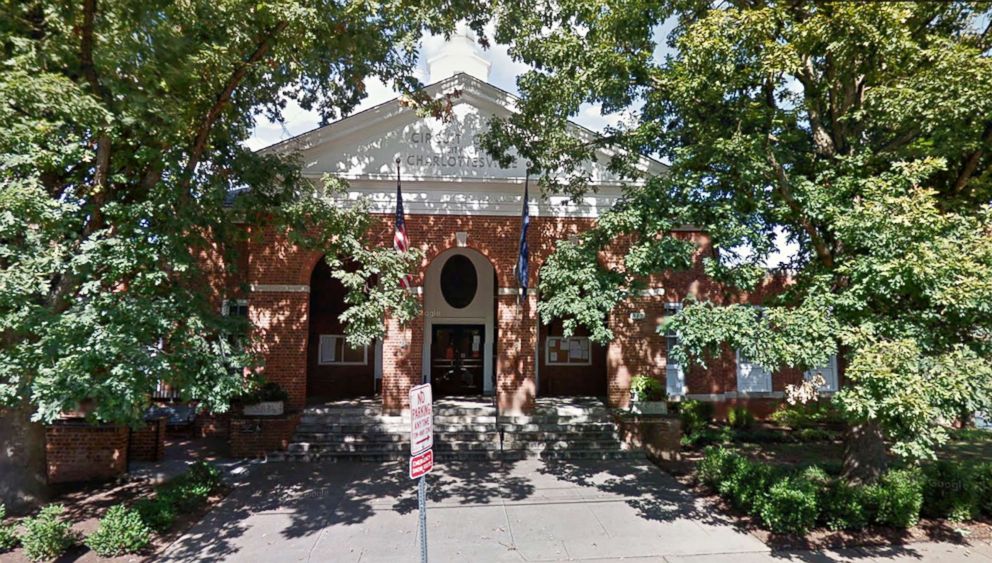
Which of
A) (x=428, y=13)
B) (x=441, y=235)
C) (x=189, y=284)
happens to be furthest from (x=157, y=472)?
(x=428, y=13)

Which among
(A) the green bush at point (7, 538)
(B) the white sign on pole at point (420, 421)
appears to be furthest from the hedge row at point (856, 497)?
(A) the green bush at point (7, 538)

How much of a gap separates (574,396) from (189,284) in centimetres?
1118

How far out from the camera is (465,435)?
11.5 m

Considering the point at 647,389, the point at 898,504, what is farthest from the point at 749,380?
the point at 898,504

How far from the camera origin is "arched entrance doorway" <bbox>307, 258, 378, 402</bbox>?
15.5m

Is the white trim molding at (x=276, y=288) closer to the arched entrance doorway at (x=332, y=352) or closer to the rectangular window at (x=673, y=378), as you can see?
the arched entrance doorway at (x=332, y=352)

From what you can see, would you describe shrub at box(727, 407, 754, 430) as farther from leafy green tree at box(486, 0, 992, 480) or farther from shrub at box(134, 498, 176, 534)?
shrub at box(134, 498, 176, 534)

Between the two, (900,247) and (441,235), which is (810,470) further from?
(441,235)

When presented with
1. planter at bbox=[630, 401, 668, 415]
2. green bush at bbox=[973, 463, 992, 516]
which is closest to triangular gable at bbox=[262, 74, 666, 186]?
planter at bbox=[630, 401, 668, 415]

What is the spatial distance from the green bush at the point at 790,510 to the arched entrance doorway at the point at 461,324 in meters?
9.33

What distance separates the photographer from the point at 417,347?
12.3 metres

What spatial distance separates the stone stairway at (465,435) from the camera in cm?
1102

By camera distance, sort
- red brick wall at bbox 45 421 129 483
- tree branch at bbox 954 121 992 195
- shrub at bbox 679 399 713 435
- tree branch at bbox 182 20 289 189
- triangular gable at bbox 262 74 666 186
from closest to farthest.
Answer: tree branch at bbox 954 121 992 195
tree branch at bbox 182 20 289 189
red brick wall at bbox 45 421 129 483
triangular gable at bbox 262 74 666 186
shrub at bbox 679 399 713 435

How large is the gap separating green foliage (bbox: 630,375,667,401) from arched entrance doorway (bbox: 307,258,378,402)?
7888 mm
